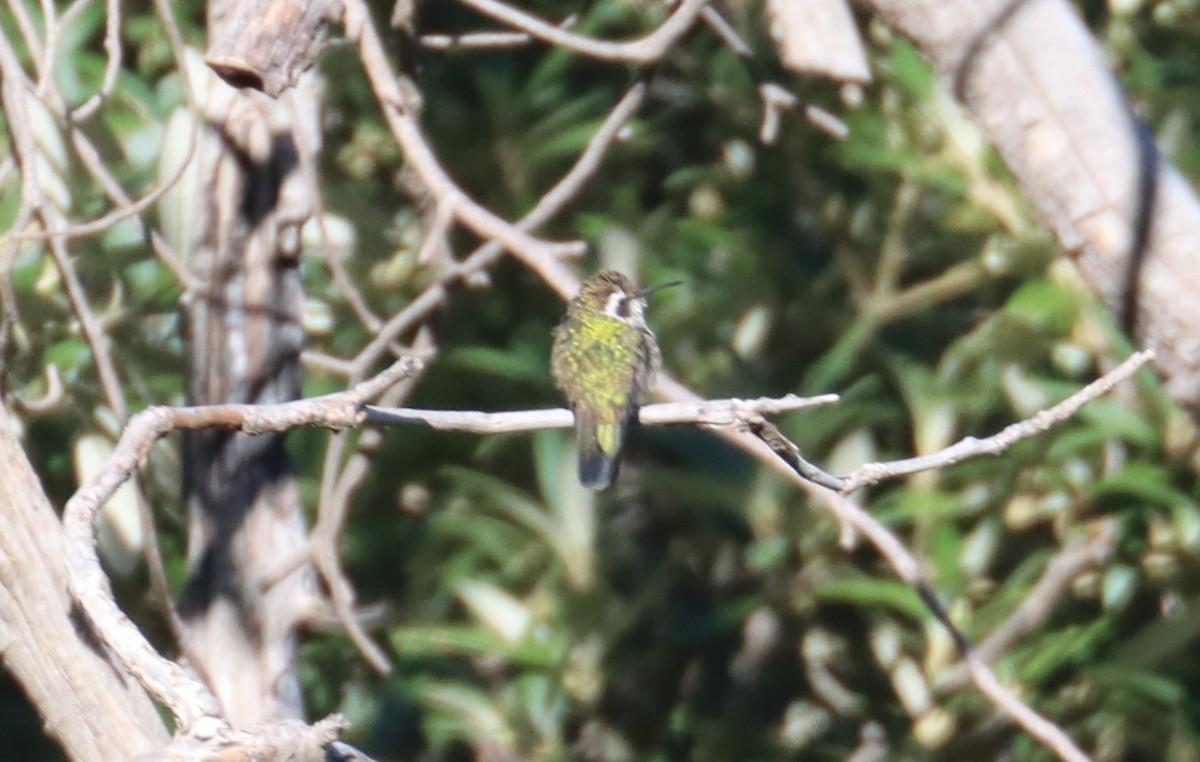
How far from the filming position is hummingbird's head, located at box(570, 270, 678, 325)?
3672 millimetres

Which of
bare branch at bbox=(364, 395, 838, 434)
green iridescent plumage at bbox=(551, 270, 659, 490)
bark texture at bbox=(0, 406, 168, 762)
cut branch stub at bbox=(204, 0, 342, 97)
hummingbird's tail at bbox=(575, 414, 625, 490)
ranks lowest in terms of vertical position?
bark texture at bbox=(0, 406, 168, 762)

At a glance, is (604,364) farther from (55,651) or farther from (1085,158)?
(55,651)

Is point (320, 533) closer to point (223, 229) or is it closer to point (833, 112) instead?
point (223, 229)

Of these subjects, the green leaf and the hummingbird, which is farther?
the green leaf

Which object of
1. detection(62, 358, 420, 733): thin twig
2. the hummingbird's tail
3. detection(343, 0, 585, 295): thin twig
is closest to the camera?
detection(62, 358, 420, 733): thin twig

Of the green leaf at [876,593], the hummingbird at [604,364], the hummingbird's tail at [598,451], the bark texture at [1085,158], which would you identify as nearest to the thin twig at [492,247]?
the hummingbird at [604,364]

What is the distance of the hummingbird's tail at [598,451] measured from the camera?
319 centimetres

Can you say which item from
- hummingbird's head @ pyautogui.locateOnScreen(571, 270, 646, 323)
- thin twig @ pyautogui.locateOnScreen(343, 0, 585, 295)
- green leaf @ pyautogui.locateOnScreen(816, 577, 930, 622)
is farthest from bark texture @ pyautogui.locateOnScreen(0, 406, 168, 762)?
green leaf @ pyautogui.locateOnScreen(816, 577, 930, 622)

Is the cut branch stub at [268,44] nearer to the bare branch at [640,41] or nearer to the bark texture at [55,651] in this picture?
the bark texture at [55,651]

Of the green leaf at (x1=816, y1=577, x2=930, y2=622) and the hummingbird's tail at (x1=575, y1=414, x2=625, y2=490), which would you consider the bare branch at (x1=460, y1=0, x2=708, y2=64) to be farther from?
the green leaf at (x1=816, y1=577, x2=930, y2=622)

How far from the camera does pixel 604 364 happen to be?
358cm

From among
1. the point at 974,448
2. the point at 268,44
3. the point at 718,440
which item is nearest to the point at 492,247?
the point at 268,44

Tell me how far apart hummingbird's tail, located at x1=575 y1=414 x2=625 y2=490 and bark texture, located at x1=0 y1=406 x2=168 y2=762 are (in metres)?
1.15

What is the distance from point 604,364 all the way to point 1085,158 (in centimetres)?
112
